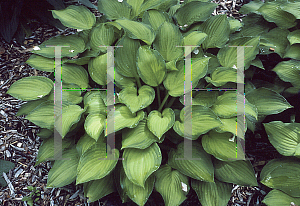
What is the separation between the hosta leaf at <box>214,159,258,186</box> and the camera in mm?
1785

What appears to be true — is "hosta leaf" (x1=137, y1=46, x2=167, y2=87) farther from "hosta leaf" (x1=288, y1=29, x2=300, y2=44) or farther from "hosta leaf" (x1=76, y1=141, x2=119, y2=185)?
"hosta leaf" (x1=288, y1=29, x2=300, y2=44)

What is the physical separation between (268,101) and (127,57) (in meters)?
1.15

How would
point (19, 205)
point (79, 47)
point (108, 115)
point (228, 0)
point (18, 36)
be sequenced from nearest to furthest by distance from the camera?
point (108, 115), point (19, 205), point (79, 47), point (18, 36), point (228, 0)

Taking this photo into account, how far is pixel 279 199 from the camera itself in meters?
1.82

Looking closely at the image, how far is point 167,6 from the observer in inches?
95.7

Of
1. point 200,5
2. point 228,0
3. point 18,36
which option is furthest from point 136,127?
point 228,0

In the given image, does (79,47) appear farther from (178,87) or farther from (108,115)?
(178,87)

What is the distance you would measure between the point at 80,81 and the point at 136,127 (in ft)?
2.20

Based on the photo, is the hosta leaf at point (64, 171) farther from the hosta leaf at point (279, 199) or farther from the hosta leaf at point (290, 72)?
the hosta leaf at point (290, 72)

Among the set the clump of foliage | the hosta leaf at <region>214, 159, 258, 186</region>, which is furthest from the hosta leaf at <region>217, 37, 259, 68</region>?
the hosta leaf at <region>214, 159, 258, 186</region>

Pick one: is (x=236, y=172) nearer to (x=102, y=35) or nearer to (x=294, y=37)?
(x=294, y=37)

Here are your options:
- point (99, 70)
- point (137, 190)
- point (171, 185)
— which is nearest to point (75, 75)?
point (99, 70)

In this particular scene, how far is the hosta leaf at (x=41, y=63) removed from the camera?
2.13m

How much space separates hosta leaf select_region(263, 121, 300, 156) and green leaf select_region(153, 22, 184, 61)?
0.91 meters
